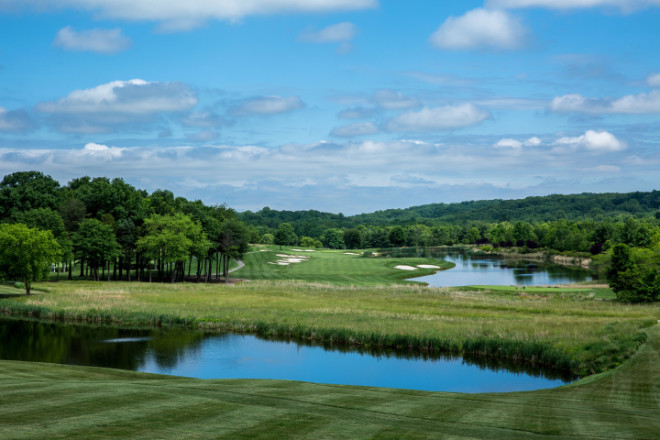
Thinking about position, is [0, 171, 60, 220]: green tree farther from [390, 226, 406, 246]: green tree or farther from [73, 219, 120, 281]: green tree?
[390, 226, 406, 246]: green tree

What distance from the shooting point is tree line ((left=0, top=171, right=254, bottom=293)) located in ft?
212

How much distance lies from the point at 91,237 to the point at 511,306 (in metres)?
50.1

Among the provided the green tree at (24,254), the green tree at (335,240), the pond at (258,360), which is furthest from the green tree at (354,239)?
the pond at (258,360)


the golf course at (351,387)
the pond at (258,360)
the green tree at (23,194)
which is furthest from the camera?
the green tree at (23,194)

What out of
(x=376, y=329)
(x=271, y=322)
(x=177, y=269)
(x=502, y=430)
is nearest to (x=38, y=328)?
(x=271, y=322)

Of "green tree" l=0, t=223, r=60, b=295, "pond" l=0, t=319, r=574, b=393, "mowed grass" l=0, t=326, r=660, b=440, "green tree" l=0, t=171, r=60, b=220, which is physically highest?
"green tree" l=0, t=171, r=60, b=220

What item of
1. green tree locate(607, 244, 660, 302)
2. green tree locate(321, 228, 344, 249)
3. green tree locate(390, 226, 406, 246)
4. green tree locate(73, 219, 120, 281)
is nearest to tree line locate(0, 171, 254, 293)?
green tree locate(73, 219, 120, 281)

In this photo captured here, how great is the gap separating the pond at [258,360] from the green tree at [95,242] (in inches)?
1120

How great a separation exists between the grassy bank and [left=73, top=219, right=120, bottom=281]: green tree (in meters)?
5.81

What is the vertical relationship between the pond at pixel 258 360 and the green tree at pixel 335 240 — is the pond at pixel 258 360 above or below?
below

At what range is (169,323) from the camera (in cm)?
3919

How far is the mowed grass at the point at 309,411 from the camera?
11.2 metres

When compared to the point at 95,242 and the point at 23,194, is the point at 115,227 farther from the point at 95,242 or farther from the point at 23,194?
the point at 23,194

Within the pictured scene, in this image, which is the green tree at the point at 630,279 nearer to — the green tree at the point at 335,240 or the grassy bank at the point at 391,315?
the grassy bank at the point at 391,315
